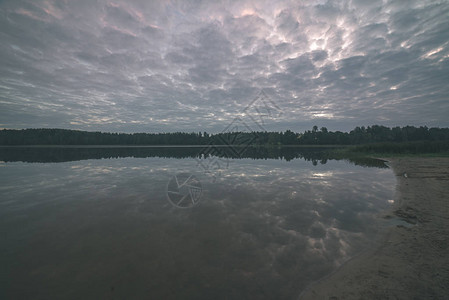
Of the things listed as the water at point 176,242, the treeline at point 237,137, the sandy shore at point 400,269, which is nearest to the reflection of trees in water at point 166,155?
the water at point 176,242

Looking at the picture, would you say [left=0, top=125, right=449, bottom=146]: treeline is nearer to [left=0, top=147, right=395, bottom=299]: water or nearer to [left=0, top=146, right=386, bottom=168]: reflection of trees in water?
[left=0, top=146, right=386, bottom=168]: reflection of trees in water

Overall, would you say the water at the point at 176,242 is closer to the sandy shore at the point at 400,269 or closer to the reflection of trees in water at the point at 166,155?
the sandy shore at the point at 400,269

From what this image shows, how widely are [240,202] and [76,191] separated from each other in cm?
1291

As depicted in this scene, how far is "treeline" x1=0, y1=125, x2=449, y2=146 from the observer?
12934 centimetres

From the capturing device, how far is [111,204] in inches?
425

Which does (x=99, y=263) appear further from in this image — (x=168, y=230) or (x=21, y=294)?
(x=168, y=230)

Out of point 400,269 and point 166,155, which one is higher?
point 166,155

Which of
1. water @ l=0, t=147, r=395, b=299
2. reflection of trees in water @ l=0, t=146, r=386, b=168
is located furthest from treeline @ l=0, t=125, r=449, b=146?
water @ l=0, t=147, r=395, b=299

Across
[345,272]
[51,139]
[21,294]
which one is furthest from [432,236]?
[51,139]

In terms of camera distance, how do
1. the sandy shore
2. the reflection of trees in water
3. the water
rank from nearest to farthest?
the sandy shore
the water
the reflection of trees in water

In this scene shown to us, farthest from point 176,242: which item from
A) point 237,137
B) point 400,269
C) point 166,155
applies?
point 237,137

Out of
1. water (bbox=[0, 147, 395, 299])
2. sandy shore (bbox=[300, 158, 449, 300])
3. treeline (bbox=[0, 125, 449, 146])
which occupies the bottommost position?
water (bbox=[0, 147, 395, 299])

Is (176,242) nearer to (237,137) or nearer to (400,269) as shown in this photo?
(400,269)

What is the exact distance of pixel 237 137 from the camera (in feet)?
573
